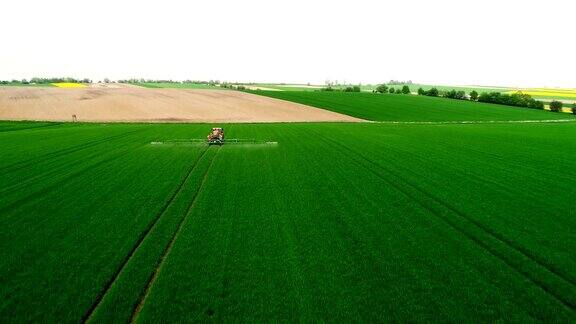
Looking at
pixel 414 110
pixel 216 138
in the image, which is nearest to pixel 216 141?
pixel 216 138

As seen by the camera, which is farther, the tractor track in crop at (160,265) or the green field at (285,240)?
Answer: the green field at (285,240)

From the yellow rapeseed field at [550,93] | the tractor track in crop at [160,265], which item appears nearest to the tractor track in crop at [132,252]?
the tractor track in crop at [160,265]

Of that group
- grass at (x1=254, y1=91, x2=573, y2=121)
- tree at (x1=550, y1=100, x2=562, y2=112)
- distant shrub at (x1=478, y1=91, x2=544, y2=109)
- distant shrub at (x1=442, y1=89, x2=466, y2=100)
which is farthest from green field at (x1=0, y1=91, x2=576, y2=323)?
distant shrub at (x1=442, y1=89, x2=466, y2=100)

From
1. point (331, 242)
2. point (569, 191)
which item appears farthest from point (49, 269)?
point (569, 191)

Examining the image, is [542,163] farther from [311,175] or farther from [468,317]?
[468,317]

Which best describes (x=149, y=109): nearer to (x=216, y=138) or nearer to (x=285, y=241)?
(x=216, y=138)

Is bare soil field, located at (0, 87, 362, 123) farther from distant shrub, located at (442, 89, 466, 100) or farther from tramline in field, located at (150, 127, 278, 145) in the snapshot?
distant shrub, located at (442, 89, 466, 100)

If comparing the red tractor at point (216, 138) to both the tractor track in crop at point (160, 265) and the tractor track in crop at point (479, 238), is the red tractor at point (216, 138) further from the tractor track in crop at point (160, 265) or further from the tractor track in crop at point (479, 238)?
the tractor track in crop at point (479, 238)
